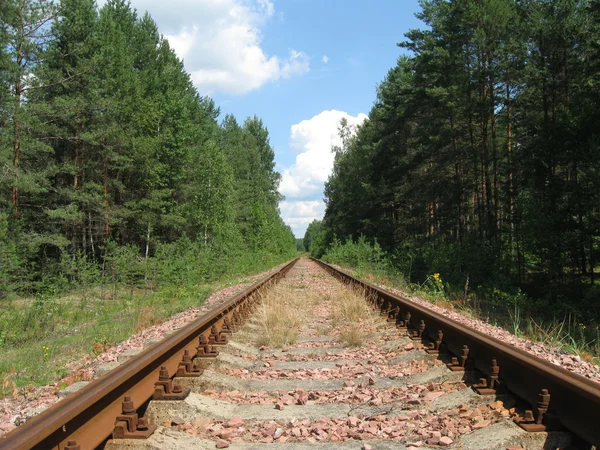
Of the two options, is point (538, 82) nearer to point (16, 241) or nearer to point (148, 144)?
point (148, 144)

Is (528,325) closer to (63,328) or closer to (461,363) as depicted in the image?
(461,363)

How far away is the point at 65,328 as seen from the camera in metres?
11.2

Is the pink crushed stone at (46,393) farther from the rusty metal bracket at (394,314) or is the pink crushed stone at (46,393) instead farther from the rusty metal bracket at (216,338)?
the rusty metal bracket at (394,314)

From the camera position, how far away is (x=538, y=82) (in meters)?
23.5

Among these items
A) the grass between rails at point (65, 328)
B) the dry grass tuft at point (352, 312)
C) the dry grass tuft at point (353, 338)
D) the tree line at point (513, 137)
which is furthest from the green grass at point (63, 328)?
the tree line at point (513, 137)

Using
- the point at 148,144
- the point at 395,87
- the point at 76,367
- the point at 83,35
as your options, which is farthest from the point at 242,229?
the point at 76,367

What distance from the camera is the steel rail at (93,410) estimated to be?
7.32ft

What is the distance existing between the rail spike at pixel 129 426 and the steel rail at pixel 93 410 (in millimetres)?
58

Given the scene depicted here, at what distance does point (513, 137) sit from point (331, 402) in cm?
2529

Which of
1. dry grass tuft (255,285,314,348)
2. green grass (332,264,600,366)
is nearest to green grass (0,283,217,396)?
dry grass tuft (255,285,314,348)

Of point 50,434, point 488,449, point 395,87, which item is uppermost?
point 395,87

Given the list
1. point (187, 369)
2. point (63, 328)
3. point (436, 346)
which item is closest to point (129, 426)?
point (187, 369)

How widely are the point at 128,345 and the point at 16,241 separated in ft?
48.1

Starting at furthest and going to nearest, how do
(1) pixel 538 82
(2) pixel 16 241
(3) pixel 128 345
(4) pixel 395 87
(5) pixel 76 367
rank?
(4) pixel 395 87
(1) pixel 538 82
(2) pixel 16 241
(3) pixel 128 345
(5) pixel 76 367
